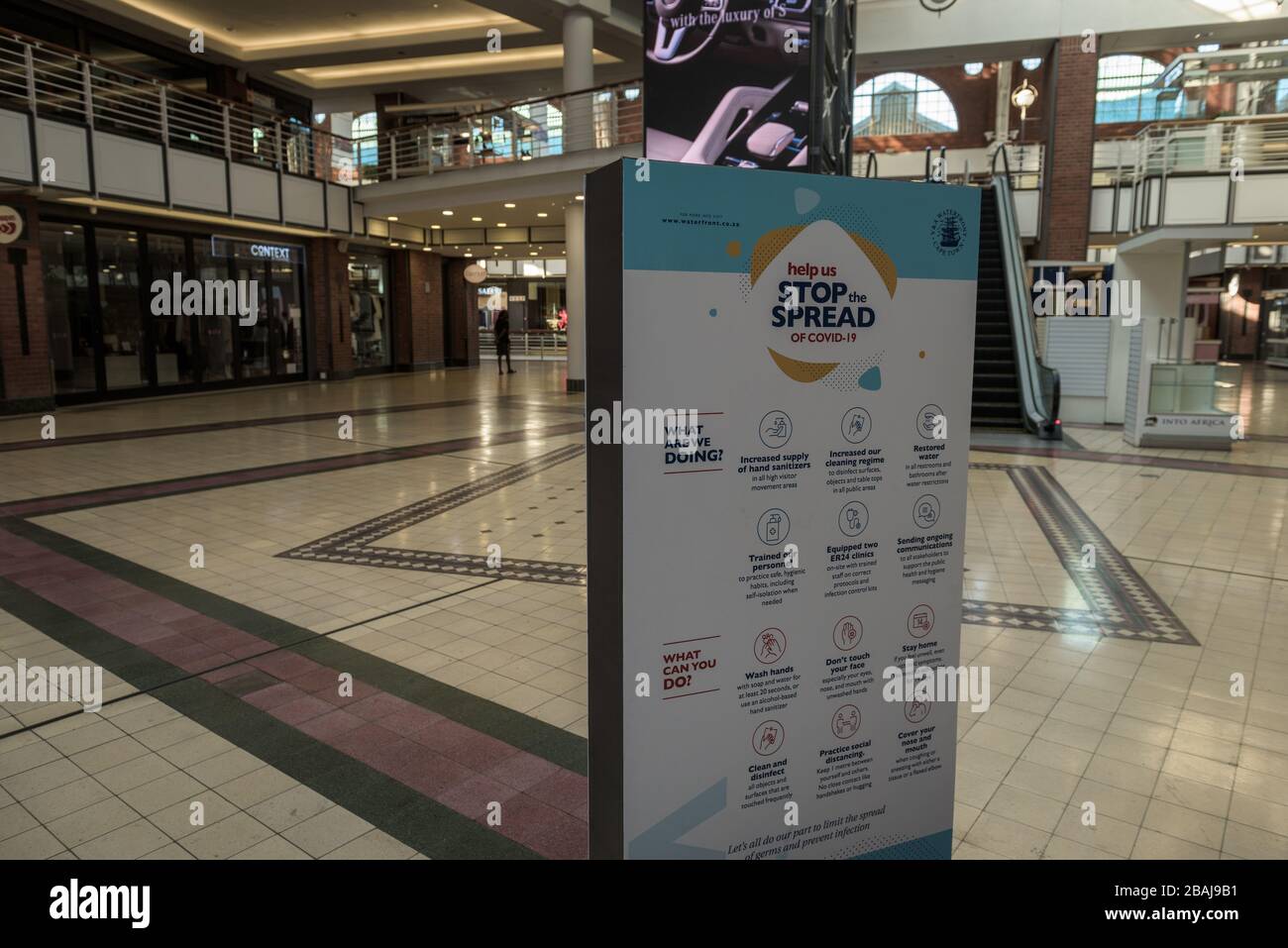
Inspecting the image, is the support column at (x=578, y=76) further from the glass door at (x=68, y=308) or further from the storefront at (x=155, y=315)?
the glass door at (x=68, y=308)

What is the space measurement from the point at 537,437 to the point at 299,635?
716 centimetres

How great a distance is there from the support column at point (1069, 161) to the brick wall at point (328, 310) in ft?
48.2

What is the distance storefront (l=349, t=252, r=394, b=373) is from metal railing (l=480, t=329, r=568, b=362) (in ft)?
32.6

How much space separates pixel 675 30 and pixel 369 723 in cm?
734

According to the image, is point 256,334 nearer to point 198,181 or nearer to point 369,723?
point 198,181

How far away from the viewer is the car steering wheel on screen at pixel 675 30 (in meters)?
8.20

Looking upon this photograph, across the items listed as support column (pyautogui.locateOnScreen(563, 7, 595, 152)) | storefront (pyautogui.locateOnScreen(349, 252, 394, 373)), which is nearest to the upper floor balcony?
storefront (pyautogui.locateOnScreen(349, 252, 394, 373))

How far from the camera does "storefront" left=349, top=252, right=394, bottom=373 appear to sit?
69.5ft

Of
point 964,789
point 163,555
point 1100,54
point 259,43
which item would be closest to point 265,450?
point 163,555

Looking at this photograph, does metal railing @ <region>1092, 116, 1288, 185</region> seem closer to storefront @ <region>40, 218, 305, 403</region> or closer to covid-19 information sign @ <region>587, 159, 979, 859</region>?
covid-19 information sign @ <region>587, 159, 979, 859</region>

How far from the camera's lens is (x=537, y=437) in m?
11.4

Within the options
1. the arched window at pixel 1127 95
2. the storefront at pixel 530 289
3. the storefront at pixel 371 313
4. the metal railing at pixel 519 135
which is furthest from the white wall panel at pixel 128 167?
the arched window at pixel 1127 95

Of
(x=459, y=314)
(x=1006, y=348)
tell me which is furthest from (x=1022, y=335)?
(x=459, y=314)
